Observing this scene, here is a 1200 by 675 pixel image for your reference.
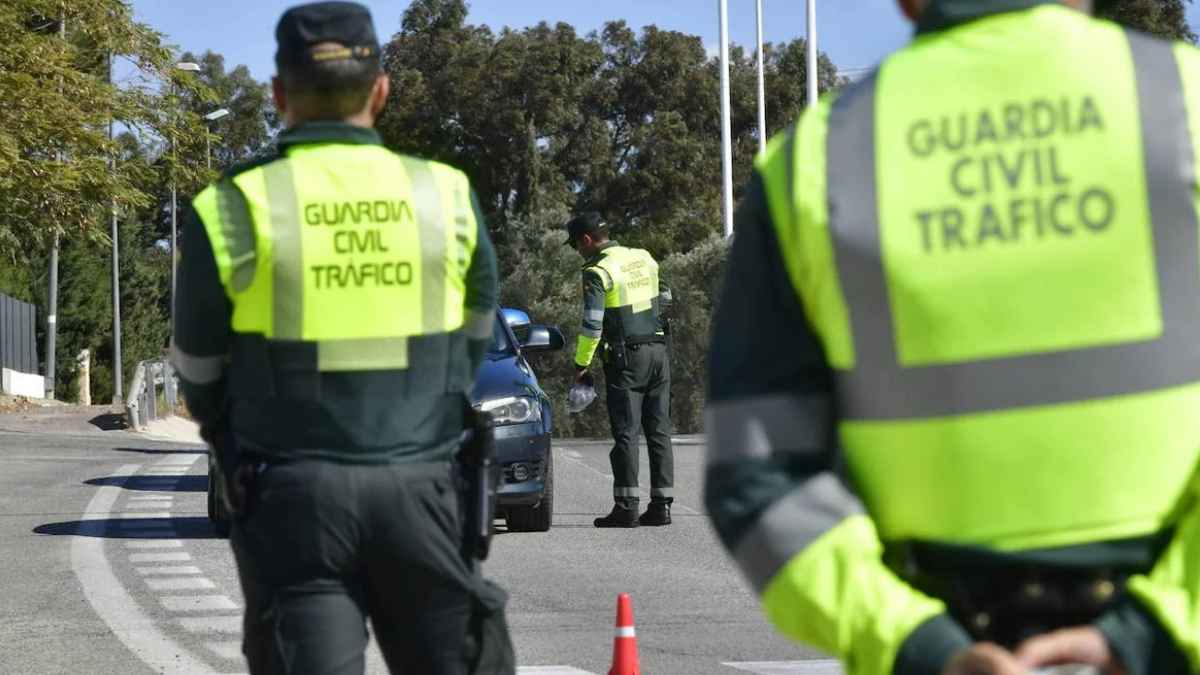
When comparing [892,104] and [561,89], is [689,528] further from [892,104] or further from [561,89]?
[561,89]

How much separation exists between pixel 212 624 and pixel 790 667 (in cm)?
306

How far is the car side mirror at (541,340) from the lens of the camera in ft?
46.6

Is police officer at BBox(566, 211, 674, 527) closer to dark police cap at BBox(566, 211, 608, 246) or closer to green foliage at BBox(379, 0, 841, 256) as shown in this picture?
dark police cap at BBox(566, 211, 608, 246)

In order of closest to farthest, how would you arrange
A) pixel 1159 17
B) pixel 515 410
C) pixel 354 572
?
pixel 354 572
pixel 515 410
pixel 1159 17

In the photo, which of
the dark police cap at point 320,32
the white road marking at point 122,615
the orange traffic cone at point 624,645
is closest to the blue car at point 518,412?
the white road marking at point 122,615

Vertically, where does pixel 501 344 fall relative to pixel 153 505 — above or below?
above

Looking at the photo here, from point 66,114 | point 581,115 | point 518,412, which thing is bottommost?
point 518,412

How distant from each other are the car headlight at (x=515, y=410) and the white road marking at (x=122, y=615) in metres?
2.51

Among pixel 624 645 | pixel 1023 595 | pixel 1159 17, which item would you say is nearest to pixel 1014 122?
pixel 1023 595

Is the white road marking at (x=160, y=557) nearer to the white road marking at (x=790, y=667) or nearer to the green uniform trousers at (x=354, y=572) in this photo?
the white road marking at (x=790, y=667)

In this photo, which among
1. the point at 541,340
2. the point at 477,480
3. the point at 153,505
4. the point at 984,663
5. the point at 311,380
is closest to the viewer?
the point at 984,663

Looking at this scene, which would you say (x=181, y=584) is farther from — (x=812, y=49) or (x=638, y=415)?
(x=812, y=49)

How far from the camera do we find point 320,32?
4285 millimetres

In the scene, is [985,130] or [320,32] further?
[320,32]
